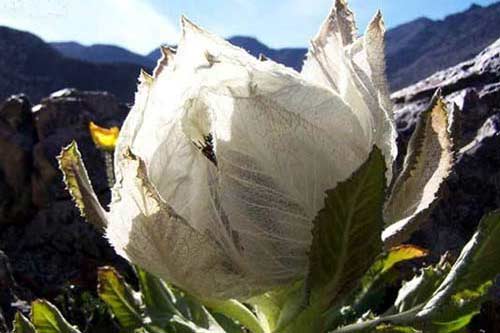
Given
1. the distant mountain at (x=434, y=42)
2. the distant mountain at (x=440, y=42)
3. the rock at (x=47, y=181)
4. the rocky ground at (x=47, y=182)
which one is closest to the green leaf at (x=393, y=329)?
the rocky ground at (x=47, y=182)

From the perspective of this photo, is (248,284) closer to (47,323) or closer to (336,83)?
(336,83)

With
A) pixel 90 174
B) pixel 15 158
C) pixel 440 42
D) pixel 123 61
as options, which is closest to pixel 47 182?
pixel 15 158

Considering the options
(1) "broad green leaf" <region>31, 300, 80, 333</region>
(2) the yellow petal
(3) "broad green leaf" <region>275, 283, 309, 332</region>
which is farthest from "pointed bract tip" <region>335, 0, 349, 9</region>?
(2) the yellow petal

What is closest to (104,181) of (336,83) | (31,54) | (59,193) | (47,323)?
(59,193)

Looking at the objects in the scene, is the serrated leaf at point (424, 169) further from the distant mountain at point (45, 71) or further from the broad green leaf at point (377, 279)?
the distant mountain at point (45, 71)

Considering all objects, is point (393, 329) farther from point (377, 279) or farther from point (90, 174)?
point (90, 174)

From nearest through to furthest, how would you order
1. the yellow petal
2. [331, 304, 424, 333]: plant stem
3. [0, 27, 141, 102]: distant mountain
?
[331, 304, 424, 333]: plant stem < the yellow petal < [0, 27, 141, 102]: distant mountain

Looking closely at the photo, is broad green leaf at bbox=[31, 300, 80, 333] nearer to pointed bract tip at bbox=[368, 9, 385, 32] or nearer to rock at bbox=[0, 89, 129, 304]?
pointed bract tip at bbox=[368, 9, 385, 32]
